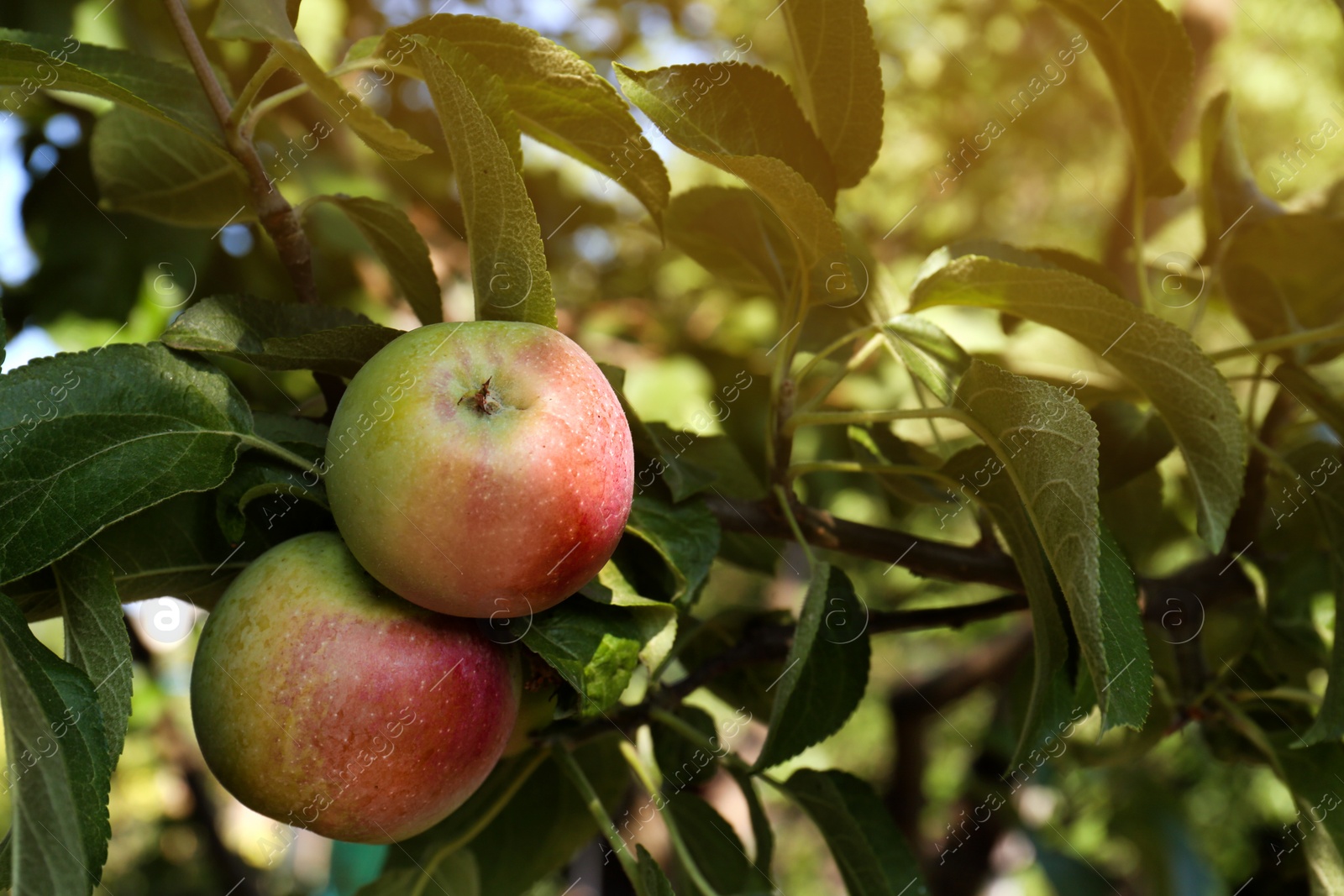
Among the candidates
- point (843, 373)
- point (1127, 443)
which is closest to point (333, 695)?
point (843, 373)

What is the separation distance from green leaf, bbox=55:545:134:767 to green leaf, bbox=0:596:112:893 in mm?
49

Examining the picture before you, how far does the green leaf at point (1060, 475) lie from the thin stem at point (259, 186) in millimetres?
456

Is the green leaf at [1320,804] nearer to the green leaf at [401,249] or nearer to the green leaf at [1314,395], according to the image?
the green leaf at [1314,395]

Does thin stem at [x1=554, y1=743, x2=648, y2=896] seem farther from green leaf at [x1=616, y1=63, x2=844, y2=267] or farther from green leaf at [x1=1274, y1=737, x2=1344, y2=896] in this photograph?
green leaf at [x1=1274, y1=737, x2=1344, y2=896]

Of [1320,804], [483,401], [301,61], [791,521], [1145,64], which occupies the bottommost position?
[1320,804]

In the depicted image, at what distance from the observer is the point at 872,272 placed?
0.87 metres

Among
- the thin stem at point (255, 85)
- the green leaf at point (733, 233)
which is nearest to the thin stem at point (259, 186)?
the thin stem at point (255, 85)

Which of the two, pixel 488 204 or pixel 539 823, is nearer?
pixel 488 204

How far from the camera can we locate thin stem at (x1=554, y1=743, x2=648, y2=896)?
0.64 m

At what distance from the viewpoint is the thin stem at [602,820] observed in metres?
0.64

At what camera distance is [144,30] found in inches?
49.9

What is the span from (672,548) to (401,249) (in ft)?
0.93
